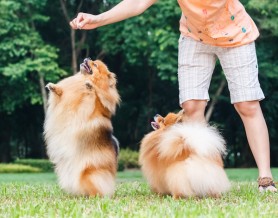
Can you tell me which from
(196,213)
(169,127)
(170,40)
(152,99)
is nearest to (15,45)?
(170,40)

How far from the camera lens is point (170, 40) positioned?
17.4 metres

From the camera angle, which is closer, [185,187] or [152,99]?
[185,187]

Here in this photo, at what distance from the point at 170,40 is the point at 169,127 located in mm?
12450

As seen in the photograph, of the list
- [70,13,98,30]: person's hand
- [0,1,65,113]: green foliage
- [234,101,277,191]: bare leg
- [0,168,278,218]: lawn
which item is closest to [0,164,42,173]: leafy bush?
[0,1,65,113]: green foliage

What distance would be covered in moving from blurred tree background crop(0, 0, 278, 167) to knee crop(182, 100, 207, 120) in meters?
11.8

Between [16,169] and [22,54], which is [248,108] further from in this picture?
[22,54]

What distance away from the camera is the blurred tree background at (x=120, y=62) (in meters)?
18.0

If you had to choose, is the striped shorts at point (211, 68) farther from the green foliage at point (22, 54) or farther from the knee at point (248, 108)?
the green foliage at point (22, 54)

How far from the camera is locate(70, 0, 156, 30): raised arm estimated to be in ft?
15.9

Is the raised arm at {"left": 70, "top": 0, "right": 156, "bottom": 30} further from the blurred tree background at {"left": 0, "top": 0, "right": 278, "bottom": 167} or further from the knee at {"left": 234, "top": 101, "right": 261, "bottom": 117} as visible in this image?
the blurred tree background at {"left": 0, "top": 0, "right": 278, "bottom": 167}

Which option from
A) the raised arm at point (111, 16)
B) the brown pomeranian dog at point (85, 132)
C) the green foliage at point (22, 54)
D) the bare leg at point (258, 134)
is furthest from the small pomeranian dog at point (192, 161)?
the green foliage at point (22, 54)

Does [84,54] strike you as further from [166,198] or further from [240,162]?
[166,198]

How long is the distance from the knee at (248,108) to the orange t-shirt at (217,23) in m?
0.51

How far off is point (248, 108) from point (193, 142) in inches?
30.7
